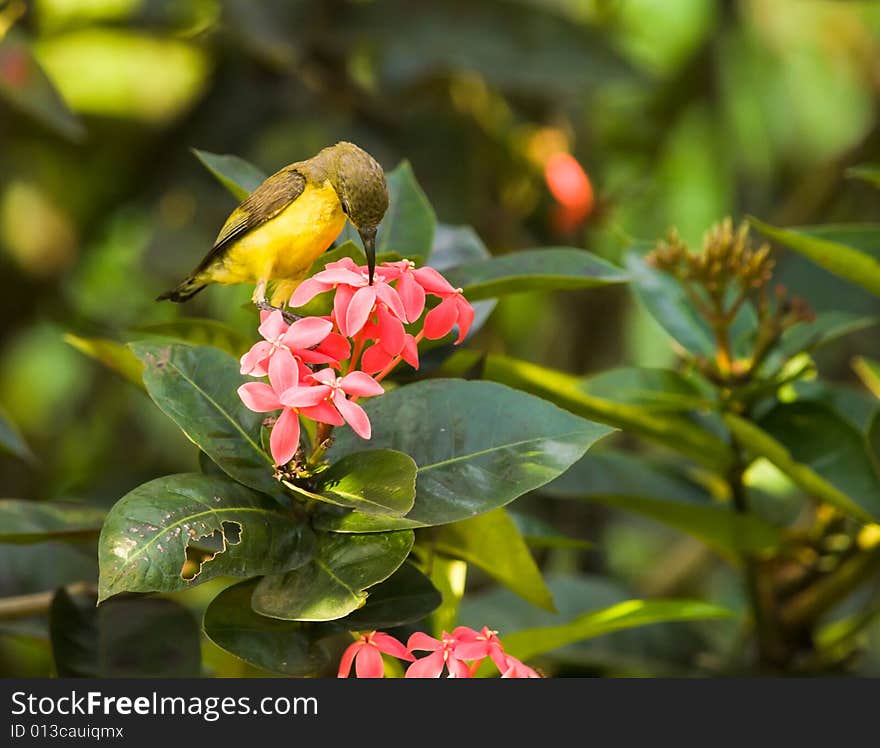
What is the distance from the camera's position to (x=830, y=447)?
3.85ft

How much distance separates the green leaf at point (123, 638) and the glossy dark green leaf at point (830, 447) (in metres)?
0.56

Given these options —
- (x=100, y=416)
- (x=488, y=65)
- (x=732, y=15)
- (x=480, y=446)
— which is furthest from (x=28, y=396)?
(x=480, y=446)

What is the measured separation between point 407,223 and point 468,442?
0.29 m

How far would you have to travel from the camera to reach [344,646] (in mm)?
1194

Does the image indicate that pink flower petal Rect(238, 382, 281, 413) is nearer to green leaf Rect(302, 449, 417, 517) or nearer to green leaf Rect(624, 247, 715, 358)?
green leaf Rect(302, 449, 417, 517)

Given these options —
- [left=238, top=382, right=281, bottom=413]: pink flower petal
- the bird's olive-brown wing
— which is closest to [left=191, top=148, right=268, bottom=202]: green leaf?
the bird's olive-brown wing

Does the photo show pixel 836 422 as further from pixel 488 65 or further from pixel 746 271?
pixel 488 65

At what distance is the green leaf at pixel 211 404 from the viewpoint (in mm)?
846

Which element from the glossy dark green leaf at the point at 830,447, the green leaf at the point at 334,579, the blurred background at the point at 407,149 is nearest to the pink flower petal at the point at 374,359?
the green leaf at the point at 334,579

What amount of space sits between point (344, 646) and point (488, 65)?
1.02 m

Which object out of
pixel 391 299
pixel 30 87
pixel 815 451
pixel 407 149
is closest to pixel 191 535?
pixel 391 299

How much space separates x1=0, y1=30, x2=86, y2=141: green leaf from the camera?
1495 mm

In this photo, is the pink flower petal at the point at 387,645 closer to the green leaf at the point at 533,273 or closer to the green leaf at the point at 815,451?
the green leaf at the point at 533,273

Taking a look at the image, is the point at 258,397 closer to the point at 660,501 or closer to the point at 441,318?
the point at 441,318
